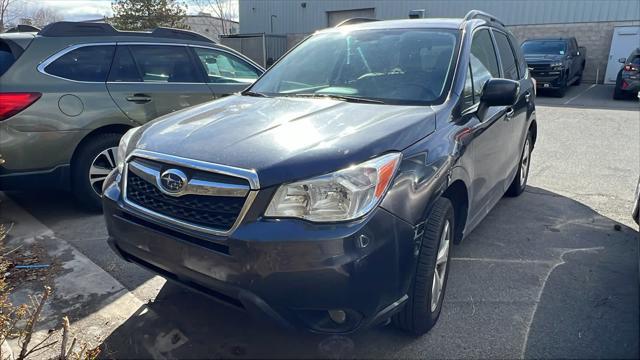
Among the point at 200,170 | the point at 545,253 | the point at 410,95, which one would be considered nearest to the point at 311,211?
the point at 200,170

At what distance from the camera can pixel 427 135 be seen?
8.21 feet

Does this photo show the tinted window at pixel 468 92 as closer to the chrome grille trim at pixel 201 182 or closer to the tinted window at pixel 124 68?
the chrome grille trim at pixel 201 182

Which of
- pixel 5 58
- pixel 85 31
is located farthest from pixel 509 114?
pixel 5 58

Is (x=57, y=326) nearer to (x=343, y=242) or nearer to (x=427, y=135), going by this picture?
(x=343, y=242)

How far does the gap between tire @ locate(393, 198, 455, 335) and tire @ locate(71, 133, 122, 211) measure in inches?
131

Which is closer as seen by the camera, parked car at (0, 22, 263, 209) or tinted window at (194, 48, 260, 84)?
parked car at (0, 22, 263, 209)

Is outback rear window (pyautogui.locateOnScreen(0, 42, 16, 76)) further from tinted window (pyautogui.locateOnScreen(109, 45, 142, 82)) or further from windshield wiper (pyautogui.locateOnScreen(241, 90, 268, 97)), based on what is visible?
windshield wiper (pyautogui.locateOnScreen(241, 90, 268, 97))

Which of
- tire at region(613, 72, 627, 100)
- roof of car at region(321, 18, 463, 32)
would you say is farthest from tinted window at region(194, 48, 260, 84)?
tire at region(613, 72, 627, 100)

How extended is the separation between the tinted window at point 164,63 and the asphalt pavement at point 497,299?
5.19 feet

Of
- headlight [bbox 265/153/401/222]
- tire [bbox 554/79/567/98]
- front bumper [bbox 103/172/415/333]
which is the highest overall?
headlight [bbox 265/153/401/222]

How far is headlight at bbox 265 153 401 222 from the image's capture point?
79.7 inches

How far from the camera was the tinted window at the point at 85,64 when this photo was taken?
4.25 meters

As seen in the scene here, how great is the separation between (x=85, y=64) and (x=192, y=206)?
3.05 meters

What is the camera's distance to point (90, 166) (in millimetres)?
4430
